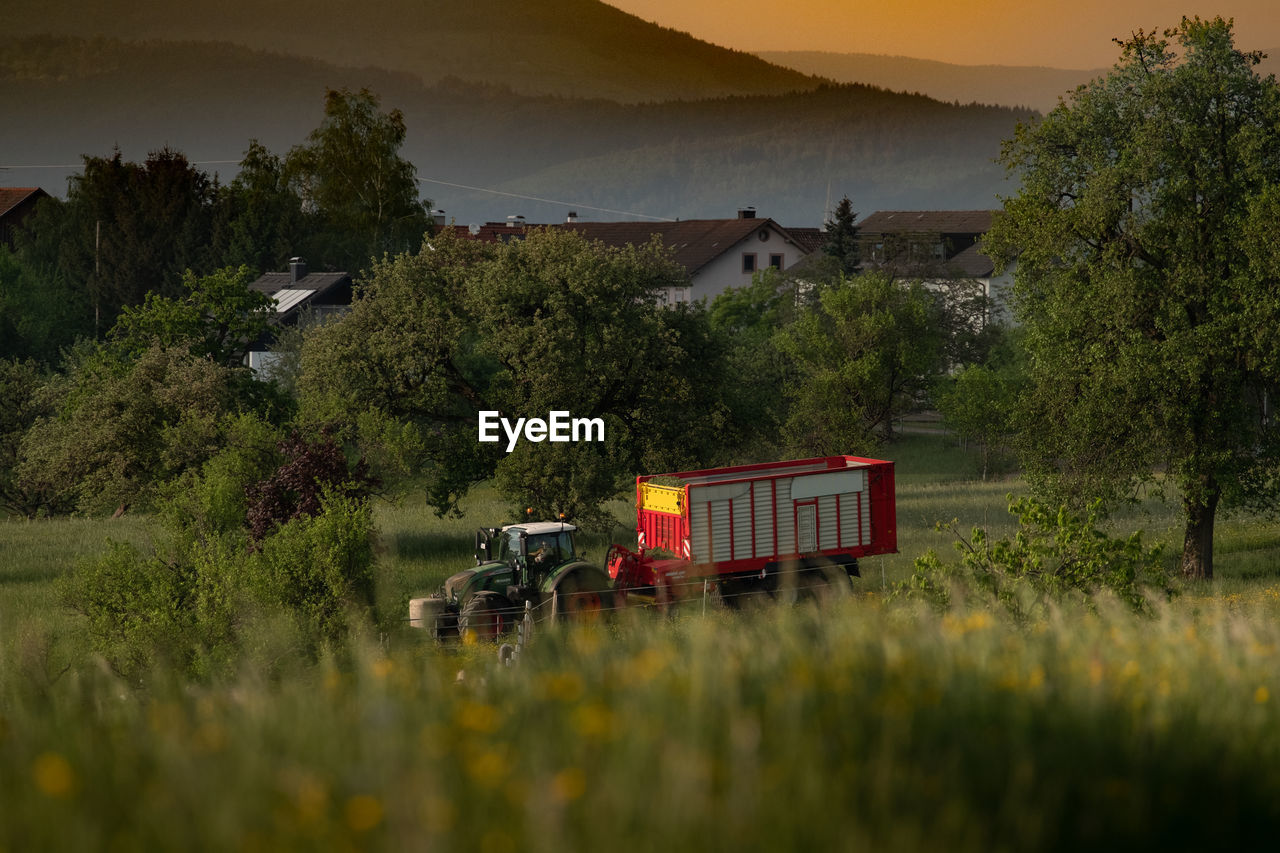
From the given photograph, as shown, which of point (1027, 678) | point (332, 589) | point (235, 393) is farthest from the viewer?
point (235, 393)

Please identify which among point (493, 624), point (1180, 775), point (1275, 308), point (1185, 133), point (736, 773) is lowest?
point (493, 624)

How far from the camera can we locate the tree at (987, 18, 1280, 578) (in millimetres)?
27859

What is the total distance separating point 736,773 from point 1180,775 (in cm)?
217

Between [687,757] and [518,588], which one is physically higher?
[687,757]

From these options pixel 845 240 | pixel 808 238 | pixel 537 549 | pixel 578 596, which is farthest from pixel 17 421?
pixel 808 238

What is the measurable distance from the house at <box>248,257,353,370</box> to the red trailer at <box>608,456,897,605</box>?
5411 cm

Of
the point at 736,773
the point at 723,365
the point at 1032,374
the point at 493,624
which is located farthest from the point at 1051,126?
the point at 736,773

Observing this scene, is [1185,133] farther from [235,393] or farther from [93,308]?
[93,308]

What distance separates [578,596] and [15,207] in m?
102

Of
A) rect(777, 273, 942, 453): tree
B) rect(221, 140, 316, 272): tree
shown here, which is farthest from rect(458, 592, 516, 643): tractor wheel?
rect(221, 140, 316, 272): tree

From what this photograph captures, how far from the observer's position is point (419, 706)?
5.80 meters

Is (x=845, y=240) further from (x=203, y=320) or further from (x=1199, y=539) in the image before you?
(x=1199, y=539)

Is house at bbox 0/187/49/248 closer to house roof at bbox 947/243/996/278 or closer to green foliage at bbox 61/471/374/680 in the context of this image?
house roof at bbox 947/243/996/278

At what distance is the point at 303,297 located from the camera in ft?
262
